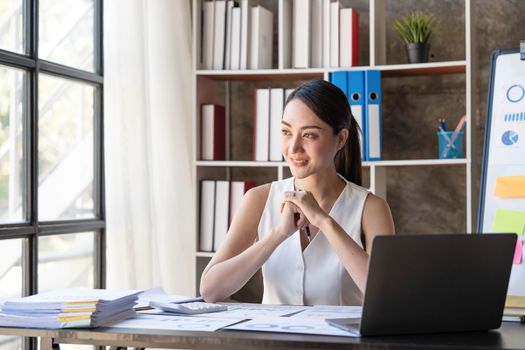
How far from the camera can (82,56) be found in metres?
3.61

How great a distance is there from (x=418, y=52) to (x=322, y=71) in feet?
1.43

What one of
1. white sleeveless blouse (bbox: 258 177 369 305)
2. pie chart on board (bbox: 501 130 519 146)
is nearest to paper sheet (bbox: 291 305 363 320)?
white sleeveless blouse (bbox: 258 177 369 305)

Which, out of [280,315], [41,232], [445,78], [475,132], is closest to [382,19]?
[445,78]

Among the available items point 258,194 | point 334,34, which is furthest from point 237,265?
point 334,34

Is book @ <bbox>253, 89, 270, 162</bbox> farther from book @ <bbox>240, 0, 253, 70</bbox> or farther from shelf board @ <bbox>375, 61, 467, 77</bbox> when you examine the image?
shelf board @ <bbox>375, 61, 467, 77</bbox>

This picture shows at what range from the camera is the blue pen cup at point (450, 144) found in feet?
11.8

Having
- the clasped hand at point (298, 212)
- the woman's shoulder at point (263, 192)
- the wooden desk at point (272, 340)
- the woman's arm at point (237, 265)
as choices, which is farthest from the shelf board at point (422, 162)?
the wooden desk at point (272, 340)

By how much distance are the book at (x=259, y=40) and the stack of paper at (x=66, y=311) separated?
2.05 metres

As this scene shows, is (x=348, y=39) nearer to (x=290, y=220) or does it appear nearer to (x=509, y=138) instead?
(x=509, y=138)

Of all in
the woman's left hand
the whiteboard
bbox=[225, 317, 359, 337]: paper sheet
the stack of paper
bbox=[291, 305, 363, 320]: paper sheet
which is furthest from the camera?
the whiteboard

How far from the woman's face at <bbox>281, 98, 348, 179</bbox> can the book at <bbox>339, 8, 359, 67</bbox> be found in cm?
121

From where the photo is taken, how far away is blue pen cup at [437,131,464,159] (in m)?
3.59

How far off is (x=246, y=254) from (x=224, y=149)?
5.45 feet

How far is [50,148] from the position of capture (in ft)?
11.0
